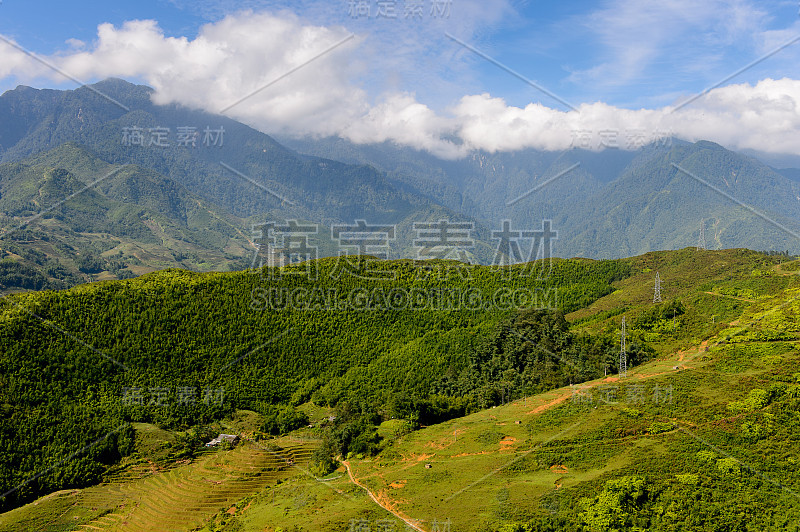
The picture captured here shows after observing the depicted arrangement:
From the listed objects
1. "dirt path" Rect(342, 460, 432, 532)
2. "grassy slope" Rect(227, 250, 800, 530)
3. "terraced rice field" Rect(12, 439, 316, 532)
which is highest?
"grassy slope" Rect(227, 250, 800, 530)

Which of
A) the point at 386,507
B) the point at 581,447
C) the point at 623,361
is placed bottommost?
the point at 386,507

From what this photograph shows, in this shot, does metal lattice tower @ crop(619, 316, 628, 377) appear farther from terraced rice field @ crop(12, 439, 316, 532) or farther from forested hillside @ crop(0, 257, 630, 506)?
terraced rice field @ crop(12, 439, 316, 532)

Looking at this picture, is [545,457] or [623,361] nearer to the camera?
[545,457]

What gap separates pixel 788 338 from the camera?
3378cm

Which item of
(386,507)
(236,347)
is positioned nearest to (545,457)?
(386,507)

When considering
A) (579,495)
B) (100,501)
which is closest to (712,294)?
(579,495)

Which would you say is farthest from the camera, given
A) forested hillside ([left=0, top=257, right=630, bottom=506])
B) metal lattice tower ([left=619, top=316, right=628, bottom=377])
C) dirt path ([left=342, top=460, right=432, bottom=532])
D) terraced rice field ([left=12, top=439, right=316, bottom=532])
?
forested hillside ([left=0, top=257, right=630, bottom=506])

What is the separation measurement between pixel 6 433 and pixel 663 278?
78.2 meters

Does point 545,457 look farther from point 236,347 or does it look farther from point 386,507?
point 236,347

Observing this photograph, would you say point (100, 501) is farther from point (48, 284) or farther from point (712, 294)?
point (48, 284)

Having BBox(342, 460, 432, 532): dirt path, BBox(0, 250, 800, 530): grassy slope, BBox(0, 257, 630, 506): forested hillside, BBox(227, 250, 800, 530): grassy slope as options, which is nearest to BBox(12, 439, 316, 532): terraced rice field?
BBox(0, 250, 800, 530): grassy slope

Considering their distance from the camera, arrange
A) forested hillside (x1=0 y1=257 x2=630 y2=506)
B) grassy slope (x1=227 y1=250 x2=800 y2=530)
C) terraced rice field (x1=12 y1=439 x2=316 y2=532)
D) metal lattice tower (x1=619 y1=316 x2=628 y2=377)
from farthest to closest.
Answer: forested hillside (x1=0 y1=257 x2=630 y2=506)
metal lattice tower (x1=619 y1=316 x2=628 y2=377)
terraced rice field (x1=12 y1=439 x2=316 y2=532)
grassy slope (x1=227 y1=250 x2=800 y2=530)

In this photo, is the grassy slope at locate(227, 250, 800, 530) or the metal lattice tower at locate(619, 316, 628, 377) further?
the metal lattice tower at locate(619, 316, 628, 377)

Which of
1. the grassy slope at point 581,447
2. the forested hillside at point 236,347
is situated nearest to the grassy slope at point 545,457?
the grassy slope at point 581,447
